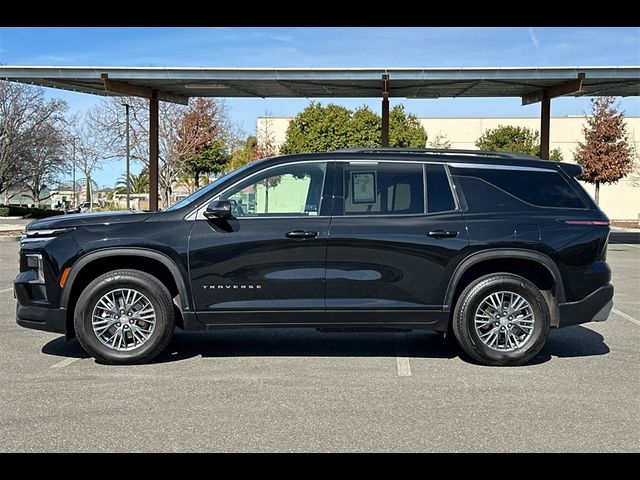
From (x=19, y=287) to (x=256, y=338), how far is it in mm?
2492

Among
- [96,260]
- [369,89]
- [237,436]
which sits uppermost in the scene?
[369,89]

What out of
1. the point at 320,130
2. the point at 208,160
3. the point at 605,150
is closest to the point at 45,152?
the point at 208,160

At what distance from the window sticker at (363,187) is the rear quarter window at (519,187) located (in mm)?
806

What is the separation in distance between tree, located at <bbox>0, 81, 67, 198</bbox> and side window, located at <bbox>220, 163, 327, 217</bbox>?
4061cm

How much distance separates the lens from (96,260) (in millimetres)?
6293

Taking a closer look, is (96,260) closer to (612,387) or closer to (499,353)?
(499,353)

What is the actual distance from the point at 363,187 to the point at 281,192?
0.78 metres

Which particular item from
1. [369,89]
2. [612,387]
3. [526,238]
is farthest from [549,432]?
[369,89]

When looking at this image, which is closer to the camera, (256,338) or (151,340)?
(151,340)

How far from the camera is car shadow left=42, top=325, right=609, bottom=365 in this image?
686cm

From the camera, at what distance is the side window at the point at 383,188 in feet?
21.2

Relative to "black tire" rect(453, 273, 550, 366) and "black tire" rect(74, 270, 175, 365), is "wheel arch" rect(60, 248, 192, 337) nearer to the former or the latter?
"black tire" rect(74, 270, 175, 365)

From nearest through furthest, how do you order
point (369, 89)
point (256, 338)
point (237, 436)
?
point (237, 436) < point (256, 338) < point (369, 89)

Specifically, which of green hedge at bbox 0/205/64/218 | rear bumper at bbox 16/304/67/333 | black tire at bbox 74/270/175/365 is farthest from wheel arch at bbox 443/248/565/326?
green hedge at bbox 0/205/64/218
